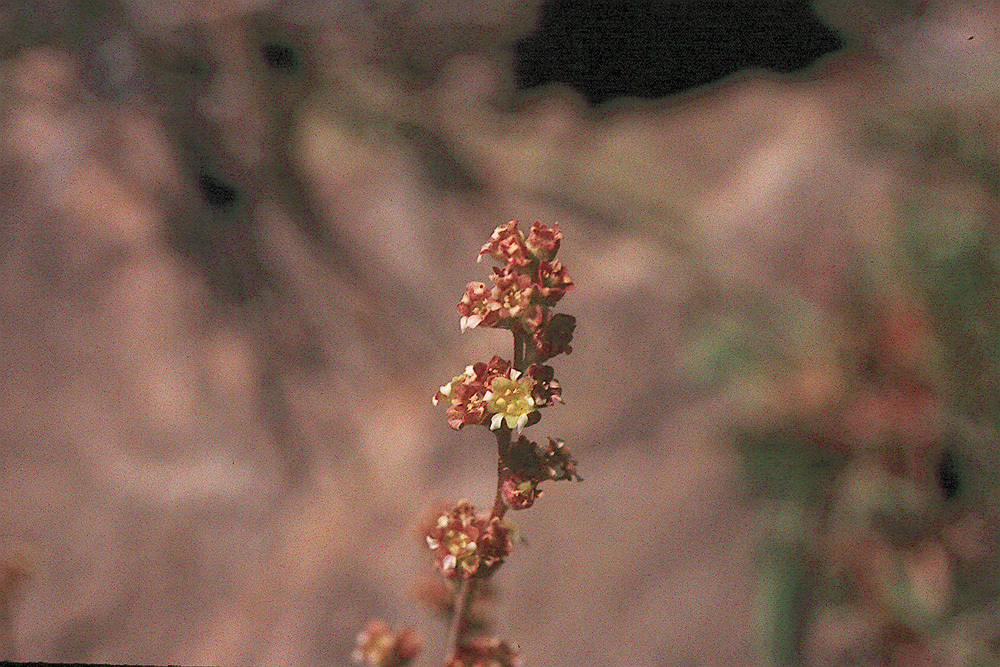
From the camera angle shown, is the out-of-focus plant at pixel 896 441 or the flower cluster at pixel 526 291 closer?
the flower cluster at pixel 526 291

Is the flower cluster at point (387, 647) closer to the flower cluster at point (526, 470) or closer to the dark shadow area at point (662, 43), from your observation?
the flower cluster at point (526, 470)

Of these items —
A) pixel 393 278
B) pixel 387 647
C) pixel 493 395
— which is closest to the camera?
pixel 493 395

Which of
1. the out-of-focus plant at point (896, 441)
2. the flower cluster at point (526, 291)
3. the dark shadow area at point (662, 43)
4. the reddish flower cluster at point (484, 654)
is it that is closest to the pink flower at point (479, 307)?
the flower cluster at point (526, 291)

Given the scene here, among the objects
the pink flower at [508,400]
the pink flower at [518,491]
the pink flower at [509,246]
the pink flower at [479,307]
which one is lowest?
the pink flower at [518,491]

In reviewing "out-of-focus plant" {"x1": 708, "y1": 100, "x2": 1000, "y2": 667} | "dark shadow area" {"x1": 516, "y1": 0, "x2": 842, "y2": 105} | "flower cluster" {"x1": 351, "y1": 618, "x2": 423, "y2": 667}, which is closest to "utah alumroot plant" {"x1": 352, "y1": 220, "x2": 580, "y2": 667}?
"flower cluster" {"x1": 351, "y1": 618, "x2": 423, "y2": 667}

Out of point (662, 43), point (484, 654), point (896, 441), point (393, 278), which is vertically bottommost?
point (484, 654)

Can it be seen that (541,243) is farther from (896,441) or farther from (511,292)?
(896,441)

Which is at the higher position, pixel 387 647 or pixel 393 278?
pixel 393 278

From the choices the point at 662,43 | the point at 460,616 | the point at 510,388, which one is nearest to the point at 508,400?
the point at 510,388
